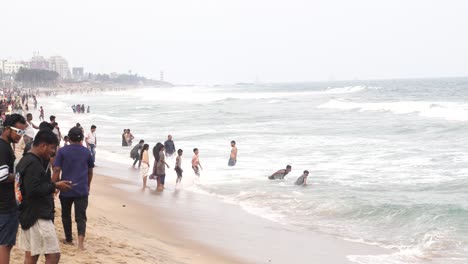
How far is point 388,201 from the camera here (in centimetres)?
1298

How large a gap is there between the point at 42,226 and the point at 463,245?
7238 mm

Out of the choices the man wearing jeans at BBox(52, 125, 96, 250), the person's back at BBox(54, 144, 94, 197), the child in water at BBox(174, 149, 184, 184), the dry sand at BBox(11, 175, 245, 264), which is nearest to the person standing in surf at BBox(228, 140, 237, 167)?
the child in water at BBox(174, 149, 184, 184)

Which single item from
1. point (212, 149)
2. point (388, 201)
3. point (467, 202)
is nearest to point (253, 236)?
point (388, 201)

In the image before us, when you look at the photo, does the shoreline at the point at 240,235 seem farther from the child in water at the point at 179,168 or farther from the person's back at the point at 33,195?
the person's back at the point at 33,195

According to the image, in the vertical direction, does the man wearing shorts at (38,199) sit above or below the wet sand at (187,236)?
above

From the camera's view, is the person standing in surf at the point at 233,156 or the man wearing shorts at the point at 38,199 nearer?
the man wearing shorts at the point at 38,199

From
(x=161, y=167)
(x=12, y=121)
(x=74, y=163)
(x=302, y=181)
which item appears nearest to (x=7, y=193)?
(x=12, y=121)

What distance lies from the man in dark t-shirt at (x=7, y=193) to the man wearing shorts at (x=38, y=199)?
0.09 m

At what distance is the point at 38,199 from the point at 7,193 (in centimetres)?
26

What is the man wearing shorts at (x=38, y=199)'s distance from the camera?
15.6ft

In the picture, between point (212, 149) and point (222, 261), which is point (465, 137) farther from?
point (222, 261)

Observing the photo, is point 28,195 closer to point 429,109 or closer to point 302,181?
point 302,181

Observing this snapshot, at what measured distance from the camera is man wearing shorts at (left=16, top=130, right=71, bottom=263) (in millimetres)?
4762

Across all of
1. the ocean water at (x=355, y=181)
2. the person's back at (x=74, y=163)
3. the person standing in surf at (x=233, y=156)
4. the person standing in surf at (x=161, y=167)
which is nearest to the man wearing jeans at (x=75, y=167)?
the person's back at (x=74, y=163)
